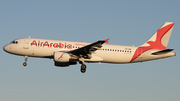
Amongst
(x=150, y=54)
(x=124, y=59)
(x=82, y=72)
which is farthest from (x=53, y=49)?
(x=150, y=54)

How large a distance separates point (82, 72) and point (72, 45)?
3.85 m

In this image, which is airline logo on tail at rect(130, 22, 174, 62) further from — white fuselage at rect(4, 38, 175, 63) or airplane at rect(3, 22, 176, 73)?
white fuselage at rect(4, 38, 175, 63)

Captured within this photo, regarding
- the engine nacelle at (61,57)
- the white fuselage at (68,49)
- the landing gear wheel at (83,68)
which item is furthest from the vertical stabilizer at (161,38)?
the engine nacelle at (61,57)

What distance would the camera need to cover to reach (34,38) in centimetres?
4425

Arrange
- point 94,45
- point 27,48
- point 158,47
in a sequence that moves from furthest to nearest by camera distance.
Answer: point 158,47, point 27,48, point 94,45

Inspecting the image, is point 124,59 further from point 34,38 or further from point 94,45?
point 34,38

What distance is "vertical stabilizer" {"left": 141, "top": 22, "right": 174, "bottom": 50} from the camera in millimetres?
47156

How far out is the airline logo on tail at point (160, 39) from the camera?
1844 inches

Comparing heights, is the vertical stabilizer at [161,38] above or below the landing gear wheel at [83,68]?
above

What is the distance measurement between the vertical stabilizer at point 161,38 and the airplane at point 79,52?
1.47 meters

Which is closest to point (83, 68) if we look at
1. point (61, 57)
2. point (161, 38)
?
point (61, 57)

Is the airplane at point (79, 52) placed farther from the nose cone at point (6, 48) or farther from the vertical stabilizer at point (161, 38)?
the vertical stabilizer at point (161, 38)

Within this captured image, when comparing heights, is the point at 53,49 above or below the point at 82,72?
above

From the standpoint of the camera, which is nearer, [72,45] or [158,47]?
[72,45]
